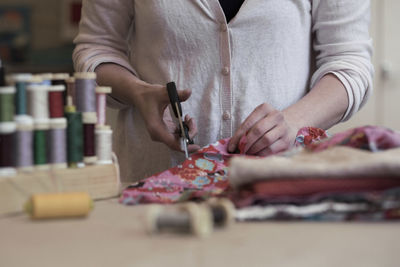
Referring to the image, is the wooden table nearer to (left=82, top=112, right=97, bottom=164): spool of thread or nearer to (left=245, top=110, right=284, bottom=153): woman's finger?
(left=82, top=112, right=97, bottom=164): spool of thread

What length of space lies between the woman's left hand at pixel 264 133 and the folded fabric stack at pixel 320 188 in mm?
294

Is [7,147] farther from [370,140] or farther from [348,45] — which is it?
[348,45]

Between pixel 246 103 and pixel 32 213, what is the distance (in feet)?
2.13

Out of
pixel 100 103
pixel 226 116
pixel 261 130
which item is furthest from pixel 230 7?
pixel 100 103

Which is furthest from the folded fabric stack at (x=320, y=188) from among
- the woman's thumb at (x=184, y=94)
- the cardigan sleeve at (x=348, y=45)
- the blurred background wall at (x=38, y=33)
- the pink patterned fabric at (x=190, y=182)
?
A: the blurred background wall at (x=38, y=33)

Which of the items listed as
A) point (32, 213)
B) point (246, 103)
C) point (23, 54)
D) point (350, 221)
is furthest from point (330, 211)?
point (23, 54)

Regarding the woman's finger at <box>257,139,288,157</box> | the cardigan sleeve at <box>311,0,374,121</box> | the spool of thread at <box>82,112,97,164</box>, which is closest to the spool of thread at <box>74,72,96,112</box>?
the spool of thread at <box>82,112,97,164</box>

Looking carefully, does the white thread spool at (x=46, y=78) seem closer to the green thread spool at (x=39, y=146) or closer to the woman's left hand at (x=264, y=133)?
the green thread spool at (x=39, y=146)

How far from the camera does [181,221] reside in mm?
577

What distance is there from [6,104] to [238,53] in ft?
2.00

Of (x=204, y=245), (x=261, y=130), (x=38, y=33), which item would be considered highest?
(x=38, y=33)

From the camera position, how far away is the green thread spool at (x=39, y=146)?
2.46ft

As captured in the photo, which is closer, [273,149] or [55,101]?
[55,101]

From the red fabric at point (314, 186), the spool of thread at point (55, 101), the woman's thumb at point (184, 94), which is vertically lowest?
the red fabric at point (314, 186)
